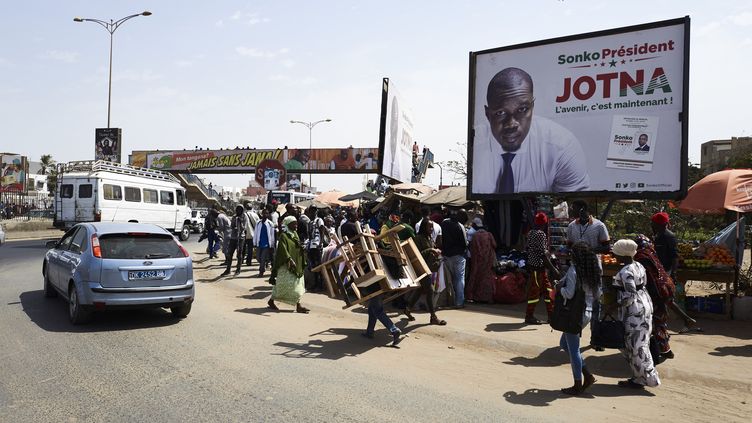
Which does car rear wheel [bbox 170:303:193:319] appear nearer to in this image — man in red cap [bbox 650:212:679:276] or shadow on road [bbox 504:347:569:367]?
shadow on road [bbox 504:347:569:367]

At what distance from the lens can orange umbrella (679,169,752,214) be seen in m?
9.59

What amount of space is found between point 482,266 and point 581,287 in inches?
204

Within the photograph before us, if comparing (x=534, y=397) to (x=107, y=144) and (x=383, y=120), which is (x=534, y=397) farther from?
(x=107, y=144)

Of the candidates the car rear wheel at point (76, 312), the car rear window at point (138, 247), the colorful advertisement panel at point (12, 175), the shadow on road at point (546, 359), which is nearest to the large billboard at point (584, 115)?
the shadow on road at point (546, 359)

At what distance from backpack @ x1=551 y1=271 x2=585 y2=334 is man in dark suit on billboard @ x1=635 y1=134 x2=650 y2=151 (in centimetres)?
665

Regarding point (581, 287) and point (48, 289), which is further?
point (48, 289)

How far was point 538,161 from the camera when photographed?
12.2m

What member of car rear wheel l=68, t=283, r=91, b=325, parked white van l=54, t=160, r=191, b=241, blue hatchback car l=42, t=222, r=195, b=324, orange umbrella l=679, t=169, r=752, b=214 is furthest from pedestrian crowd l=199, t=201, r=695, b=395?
parked white van l=54, t=160, r=191, b=241

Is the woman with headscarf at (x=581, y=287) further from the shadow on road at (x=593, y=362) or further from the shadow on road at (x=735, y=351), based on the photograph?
the shadow on road at (x=735, y=351)

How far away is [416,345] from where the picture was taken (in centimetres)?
745

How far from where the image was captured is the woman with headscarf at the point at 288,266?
9.26m

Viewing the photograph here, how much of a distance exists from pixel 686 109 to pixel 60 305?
38.8 ft

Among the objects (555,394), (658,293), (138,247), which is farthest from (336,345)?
(658,293)

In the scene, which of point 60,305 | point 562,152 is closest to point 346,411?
point 60,305
